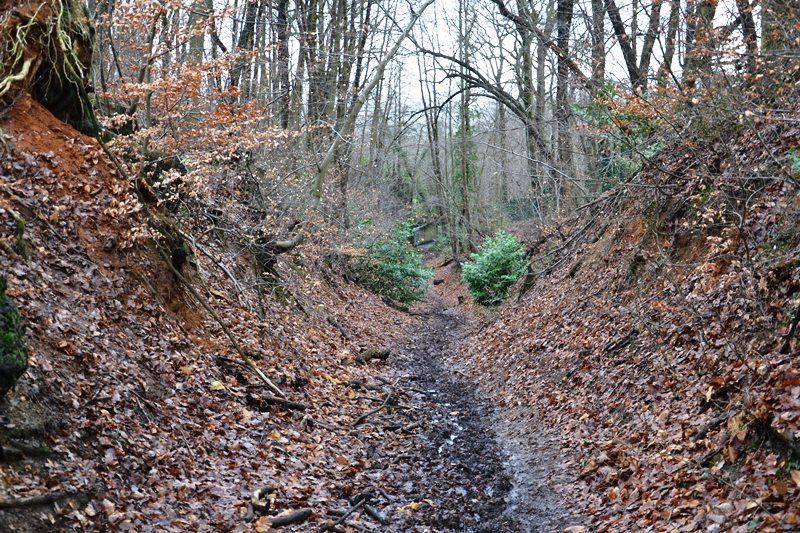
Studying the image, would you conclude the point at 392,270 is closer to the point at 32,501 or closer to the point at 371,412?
the point at 371,412

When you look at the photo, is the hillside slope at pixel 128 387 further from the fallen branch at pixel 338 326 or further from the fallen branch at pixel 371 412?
the fallen branch at pixel 338 326

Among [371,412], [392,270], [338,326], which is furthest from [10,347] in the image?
[392,270]

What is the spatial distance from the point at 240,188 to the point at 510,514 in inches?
435

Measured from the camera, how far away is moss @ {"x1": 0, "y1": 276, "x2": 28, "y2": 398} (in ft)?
16.7

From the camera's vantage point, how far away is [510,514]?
6.98 m

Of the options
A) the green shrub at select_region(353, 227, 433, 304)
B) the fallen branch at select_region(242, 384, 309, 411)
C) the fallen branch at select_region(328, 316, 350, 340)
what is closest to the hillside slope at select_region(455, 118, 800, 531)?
the fallen branch at select_region(242, 384, 309, 411)

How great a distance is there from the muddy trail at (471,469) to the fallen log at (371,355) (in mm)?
1026

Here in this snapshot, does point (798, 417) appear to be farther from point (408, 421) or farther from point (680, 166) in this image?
point (680, 166)

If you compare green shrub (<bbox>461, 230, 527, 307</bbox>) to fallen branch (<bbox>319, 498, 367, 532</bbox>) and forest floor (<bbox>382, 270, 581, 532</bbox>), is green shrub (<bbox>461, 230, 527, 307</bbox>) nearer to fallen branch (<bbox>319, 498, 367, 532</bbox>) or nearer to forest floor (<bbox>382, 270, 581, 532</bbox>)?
forest floor (<bbox>382, 270, 581, 532</bbox>)

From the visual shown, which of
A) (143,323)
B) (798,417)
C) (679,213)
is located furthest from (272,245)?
(798,417)

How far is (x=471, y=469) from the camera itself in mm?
8359

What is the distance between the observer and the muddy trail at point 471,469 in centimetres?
681

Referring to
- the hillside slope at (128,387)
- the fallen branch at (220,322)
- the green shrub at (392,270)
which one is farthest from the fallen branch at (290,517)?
the green shrub at (392,270)

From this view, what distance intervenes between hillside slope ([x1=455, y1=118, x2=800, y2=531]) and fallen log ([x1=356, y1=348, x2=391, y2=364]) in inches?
94.8
